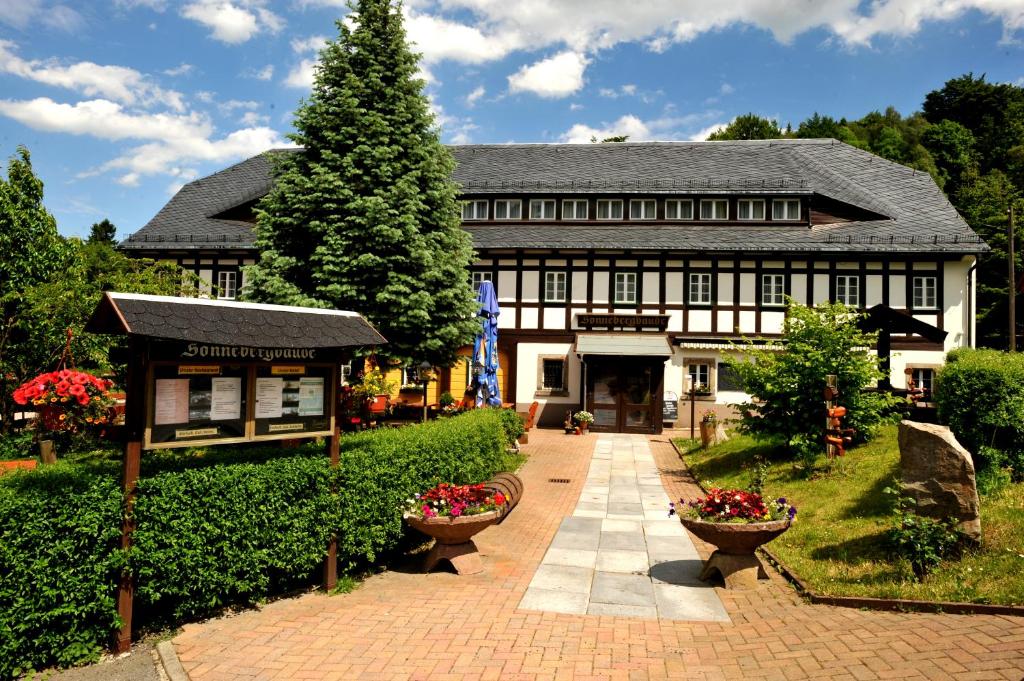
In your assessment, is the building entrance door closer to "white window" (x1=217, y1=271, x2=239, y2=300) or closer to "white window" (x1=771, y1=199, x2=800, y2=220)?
"white window" (x1=771, y1=199, x2=800, y2=220)

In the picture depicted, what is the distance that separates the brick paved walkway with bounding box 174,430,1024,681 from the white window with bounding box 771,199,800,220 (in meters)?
20.6

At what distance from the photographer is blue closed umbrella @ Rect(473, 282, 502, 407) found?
58.4ft

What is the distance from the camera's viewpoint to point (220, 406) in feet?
22.6

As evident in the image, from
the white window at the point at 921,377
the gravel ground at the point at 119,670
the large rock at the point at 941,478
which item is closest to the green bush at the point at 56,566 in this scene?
the gravel ground at the point at 119,670

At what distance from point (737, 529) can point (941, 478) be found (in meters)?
2.37

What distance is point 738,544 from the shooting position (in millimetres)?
7715

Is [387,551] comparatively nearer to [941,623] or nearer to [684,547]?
[684,547]

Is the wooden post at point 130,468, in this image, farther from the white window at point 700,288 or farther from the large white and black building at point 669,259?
the white window at point 700,288

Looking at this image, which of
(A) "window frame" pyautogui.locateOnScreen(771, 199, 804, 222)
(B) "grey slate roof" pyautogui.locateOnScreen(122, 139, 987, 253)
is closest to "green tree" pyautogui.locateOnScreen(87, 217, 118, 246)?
(B) "grey slate roof" pyautogui.locateOnScreen(122, 139, 987, 253)

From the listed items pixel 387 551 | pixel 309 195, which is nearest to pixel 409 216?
pixel 309 195

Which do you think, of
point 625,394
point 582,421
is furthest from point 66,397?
point 625,394

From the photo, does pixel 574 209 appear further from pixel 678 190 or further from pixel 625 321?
pixel 625 321

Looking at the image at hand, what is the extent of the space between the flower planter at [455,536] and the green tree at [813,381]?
7.12m

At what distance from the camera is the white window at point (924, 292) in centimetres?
2329
